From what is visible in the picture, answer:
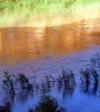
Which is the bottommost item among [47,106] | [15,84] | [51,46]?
[15,84]

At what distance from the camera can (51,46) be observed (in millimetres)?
8266

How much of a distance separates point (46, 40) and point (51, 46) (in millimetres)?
801

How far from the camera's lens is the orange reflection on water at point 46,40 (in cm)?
754

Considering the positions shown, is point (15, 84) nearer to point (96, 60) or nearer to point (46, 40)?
point (96, 60)

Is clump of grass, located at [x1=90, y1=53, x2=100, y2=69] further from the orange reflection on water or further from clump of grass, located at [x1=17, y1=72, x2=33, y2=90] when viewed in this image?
clump of grass, located at [x1=17, y1=72, x2=33, y2=90]

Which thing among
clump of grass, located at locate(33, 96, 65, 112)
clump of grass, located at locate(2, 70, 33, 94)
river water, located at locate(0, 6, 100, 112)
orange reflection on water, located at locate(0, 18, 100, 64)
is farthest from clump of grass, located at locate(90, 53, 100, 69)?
clump of grass, located at locate(33, 96, 65, 112)

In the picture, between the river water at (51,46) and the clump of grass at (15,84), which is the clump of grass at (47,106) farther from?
the clump of grass at (15,84)

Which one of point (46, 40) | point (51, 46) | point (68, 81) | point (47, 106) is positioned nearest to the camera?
point (47, 106)

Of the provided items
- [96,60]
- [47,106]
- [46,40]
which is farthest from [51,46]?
[47,106]

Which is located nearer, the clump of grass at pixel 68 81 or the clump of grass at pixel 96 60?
the clump of grass at pixel 68 81

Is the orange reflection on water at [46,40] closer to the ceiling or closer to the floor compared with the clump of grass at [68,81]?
closer to the ceiling

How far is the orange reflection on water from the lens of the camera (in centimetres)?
754

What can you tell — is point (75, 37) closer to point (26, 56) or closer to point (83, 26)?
point (83, 26)

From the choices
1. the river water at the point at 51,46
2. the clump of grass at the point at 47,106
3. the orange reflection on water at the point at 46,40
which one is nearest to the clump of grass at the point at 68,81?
the river water at the point at 51,46
